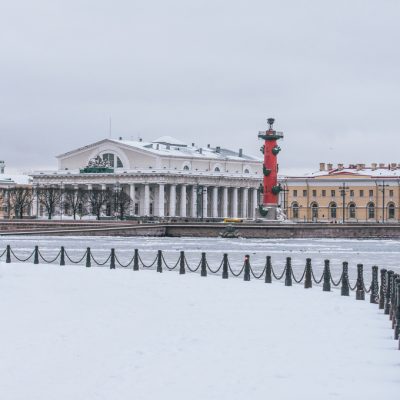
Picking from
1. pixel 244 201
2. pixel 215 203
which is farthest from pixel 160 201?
pixel 244 201

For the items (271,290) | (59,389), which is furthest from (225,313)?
(59,389)

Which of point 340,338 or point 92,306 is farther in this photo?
point 92,306

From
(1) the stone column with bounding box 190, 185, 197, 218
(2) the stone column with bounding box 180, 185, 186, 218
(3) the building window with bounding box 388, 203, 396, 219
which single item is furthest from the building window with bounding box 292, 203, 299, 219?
(2) the stone column with bounding box 180, 185, 186, 218

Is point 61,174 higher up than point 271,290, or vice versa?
point 61,174

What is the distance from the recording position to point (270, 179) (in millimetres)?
80062

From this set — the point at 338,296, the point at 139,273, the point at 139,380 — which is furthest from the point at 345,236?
the point at 139,380

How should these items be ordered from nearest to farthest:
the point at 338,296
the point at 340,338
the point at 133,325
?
the point at 340,338 < the point at 133,325 < the point at 338,296

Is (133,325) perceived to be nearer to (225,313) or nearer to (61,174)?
(225,313)

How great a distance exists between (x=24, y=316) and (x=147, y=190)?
106 metres

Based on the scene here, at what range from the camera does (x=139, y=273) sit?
27562 millimetres

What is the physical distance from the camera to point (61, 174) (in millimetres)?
129875

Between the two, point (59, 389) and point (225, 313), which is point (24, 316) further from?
point (59, 389)

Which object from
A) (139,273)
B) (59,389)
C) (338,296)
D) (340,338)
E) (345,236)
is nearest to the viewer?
(59,389)

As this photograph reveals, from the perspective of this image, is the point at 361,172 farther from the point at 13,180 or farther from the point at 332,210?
the point at 13,180
